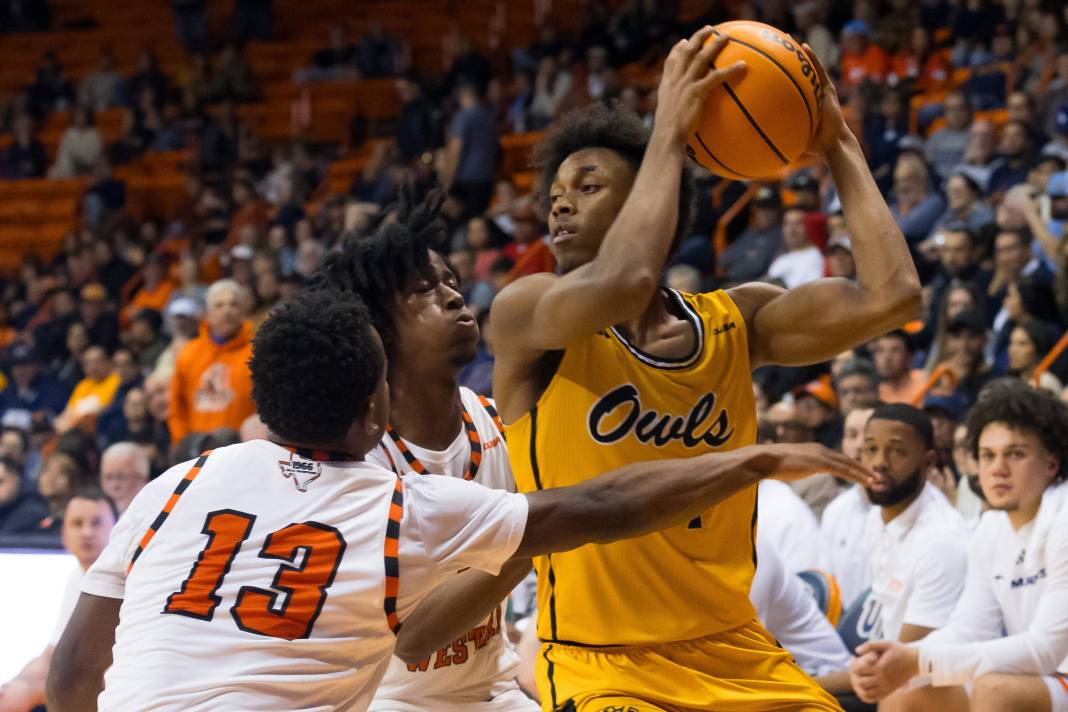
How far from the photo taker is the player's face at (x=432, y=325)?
3.72m

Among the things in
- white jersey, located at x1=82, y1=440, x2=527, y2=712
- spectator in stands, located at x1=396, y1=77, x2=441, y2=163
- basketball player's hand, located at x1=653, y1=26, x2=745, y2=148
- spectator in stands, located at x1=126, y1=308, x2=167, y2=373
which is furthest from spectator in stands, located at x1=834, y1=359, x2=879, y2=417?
spectator in stands, located at x1=396, y1=77, x2=441, y2=163

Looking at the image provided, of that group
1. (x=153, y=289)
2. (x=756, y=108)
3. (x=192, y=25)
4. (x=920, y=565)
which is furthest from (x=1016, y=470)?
(x=192, y=25)

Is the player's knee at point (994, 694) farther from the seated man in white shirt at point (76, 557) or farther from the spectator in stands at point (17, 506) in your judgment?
the spectator in stands at point (17, 506)

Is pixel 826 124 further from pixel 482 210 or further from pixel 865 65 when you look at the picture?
pixel 482 210

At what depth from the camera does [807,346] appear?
3.47m

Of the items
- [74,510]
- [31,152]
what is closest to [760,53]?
[74,510]

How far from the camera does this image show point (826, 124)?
3.49 meters

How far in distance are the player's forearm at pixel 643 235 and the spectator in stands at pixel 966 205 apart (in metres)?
6.71

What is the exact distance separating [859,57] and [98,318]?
7.60 m

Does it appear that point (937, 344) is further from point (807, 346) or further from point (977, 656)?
point (807, 346)

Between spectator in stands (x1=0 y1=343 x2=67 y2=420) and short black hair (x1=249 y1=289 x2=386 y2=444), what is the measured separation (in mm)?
10852

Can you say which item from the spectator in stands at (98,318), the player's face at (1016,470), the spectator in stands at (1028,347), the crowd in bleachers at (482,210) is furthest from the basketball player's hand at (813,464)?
the spectator in stands at (98,318)

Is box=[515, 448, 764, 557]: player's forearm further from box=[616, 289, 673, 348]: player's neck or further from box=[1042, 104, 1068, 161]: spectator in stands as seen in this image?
box=[1042, 104, 1068, 161]: spectator in stands

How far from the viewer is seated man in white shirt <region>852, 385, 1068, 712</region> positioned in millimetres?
4562
